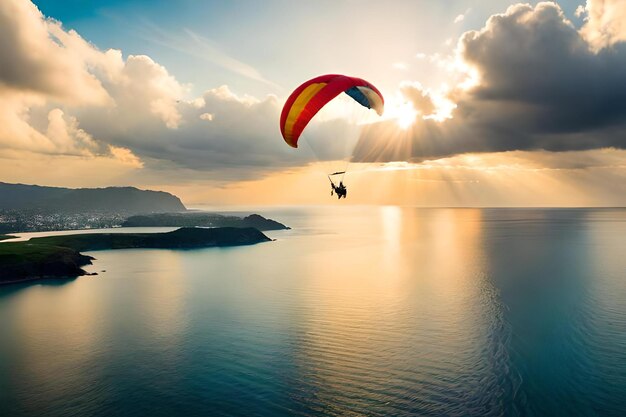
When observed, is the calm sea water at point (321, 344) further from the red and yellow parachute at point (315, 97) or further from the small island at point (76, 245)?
the red and yellow parachute at point (315, 97)

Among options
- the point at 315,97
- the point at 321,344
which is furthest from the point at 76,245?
the point at 315,97

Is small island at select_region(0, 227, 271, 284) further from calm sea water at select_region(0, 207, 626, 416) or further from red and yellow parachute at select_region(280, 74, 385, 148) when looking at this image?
red and yellow parachute at select_region(280, 74, 385, 148)

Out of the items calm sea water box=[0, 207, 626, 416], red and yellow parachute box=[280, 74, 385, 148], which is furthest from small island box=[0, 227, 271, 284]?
red and yellow parachute box=[280, 74, 385, 148]

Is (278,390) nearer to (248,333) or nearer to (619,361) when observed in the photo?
(248,333)

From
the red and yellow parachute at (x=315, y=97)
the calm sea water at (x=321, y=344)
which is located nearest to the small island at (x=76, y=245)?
the calm sea water at (x=321, y=344)

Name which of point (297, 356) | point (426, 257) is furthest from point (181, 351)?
point (426, 257)

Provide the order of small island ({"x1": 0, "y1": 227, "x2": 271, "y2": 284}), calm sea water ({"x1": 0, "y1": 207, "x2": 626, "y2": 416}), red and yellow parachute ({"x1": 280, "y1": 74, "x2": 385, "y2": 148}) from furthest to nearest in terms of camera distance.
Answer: small island ({"x1": 0, "y1": 227, "x2": 271, "y2": 284}) → red and yellow parachute ({"x1": 280, "y1": 74, "x2": 385, "y2": 148}) → calm sea water ({"x1": 0, "y1": 207, "x2": 626, "y2": 416})
